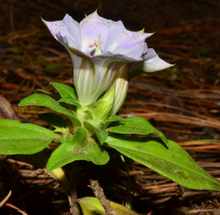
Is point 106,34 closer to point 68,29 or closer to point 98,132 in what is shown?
point 68,29

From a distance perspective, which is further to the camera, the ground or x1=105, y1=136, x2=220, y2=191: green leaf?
the ground

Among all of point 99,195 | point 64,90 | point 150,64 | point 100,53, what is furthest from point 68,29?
point 99,195

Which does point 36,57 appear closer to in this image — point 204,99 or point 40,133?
point 204,99

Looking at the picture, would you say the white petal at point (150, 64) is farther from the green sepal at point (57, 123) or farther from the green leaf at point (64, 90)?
the green sepal at point (57, 123)

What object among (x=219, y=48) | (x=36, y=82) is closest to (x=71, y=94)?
(x=36, y=82)

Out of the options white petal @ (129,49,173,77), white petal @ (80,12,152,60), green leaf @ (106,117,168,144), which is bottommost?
green leaf @ (106,117,168,144)

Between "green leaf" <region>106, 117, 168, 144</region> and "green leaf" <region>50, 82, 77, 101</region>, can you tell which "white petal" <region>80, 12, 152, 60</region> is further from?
"green leaf" <region>106, 117, 168, 144</region>

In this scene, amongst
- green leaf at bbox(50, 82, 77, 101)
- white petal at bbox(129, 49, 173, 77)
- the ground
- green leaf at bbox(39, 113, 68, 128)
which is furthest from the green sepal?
white petal at bbox(129, 49, 173, 77)

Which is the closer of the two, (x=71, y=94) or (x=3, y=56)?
(x=71, y=94)
